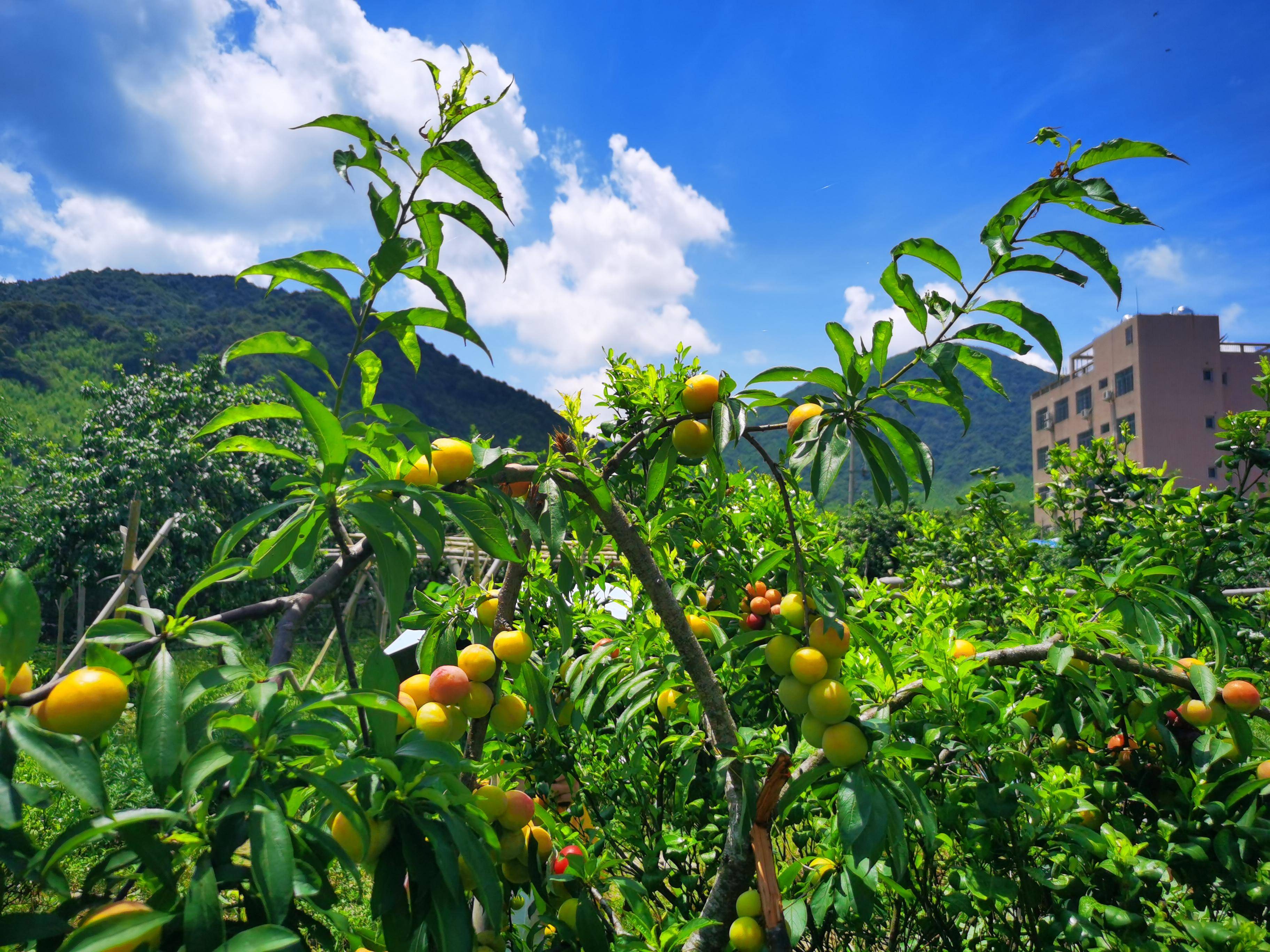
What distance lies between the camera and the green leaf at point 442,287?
818 millimetres

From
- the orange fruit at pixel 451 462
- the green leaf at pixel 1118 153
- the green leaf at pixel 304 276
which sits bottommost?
the orange fruit at pixel 451 462

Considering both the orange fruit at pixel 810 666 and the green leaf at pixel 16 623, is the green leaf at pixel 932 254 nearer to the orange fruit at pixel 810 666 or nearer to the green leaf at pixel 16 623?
the orange fruit at pixel 810 666

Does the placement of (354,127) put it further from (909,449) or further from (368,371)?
(909,449)

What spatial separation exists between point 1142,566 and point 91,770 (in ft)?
5.40

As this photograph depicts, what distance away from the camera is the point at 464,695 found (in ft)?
2.84

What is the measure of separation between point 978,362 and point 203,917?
96 cm

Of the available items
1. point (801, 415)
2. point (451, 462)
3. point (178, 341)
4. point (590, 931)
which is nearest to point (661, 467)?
point (801, 415)

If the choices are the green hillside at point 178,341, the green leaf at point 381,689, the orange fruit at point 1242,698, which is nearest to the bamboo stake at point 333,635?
the green leaf at point 381,689

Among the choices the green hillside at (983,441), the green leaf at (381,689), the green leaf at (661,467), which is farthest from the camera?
the green hillside at (983,441)

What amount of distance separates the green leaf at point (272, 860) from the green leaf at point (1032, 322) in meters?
0.92

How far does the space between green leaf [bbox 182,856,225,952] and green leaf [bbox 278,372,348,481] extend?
351 mm

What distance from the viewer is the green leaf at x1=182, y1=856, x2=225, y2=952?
0.52 m

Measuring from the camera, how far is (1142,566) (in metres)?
1.38

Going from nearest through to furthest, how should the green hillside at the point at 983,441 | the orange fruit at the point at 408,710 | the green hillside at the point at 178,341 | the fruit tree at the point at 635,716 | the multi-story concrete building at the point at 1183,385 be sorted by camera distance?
1. the fruit tree at the point at 635,716
2. the orange fruit at the point at 408,710
3. the multi-story concrete building at the point at 1183,385
4. the green hillside at the point at 178,341
5. the green hillside at the point at 983,441
